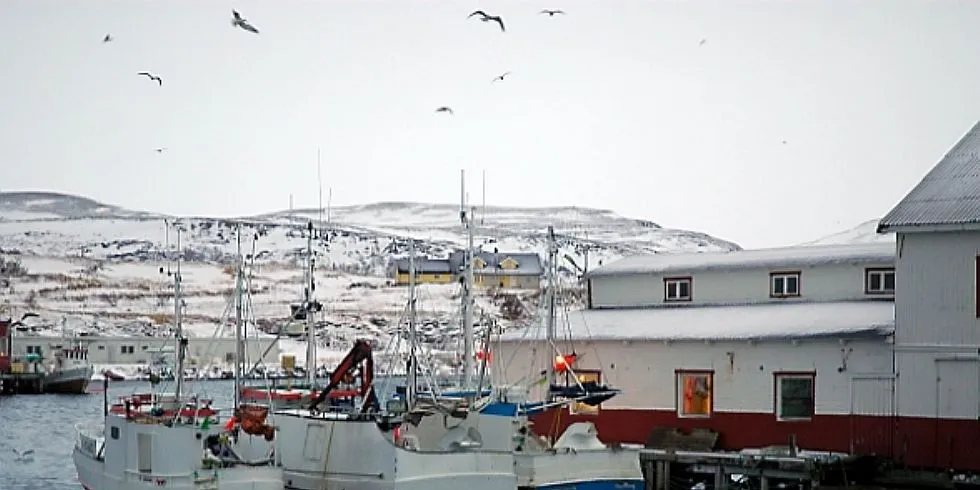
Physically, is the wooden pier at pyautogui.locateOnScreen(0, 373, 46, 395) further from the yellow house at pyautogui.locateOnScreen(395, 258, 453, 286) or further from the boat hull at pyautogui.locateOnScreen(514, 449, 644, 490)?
the boat hull at pyautogui.locateOnScreen(514, 449, 644, 490)

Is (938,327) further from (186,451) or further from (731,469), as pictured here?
(186,451)

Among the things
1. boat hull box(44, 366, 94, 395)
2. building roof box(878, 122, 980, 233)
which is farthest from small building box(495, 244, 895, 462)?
boat hull box(44, 366, 94, 395)

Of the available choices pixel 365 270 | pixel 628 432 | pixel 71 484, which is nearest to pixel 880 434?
pixel 628 432

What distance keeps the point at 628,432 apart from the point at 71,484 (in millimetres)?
17636

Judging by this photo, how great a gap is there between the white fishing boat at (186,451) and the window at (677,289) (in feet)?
Result: 53.4

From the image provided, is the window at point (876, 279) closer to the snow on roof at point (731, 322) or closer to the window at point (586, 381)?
the snow on roof at point (731, 322)

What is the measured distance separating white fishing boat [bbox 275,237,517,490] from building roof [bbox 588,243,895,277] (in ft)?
43.8

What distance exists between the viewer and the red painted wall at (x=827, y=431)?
32.5m

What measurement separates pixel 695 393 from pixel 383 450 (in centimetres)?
1273

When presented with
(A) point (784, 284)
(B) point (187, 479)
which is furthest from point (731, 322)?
(B) point (187, 479)

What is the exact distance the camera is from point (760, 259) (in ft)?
140

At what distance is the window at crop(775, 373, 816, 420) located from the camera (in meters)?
36.8

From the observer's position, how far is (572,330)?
4250 centimetres

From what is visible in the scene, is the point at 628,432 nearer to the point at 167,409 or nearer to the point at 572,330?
the point at 572,330
